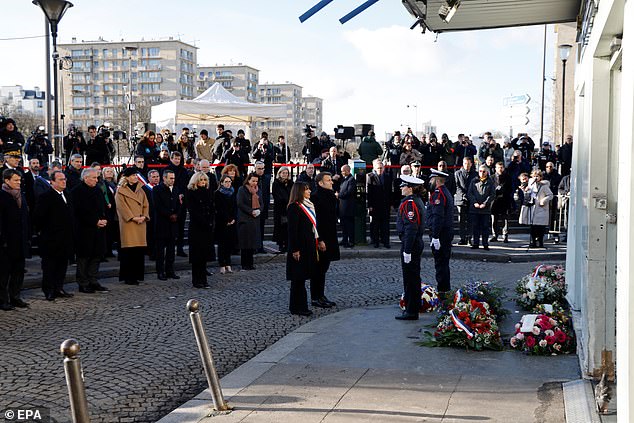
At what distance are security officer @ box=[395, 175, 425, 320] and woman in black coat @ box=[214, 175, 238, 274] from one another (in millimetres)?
5423

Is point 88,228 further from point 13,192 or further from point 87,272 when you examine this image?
point 13,192

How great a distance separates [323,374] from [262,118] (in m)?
19.8

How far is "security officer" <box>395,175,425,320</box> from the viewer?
9609mm

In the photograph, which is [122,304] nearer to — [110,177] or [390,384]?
[110,177]

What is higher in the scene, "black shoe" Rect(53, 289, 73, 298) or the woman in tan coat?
the woman in tan coat

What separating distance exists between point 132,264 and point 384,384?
757cm

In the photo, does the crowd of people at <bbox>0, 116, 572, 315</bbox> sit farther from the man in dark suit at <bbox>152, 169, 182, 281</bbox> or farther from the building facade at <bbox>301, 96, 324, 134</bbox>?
the building facade at <bbox>301, 96, 324, 134</bbox>

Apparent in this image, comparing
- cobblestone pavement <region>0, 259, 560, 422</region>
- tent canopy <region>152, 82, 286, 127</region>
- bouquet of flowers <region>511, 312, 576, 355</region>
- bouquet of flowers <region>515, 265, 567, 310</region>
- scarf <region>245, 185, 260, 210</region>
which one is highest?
tent canopy <region>152, 82, 286, 127</region>

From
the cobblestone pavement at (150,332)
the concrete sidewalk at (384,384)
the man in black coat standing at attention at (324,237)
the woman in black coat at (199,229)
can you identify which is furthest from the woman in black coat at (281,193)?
the concrete sidewalk at (384,384)

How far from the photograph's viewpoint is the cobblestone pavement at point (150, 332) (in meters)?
6.68

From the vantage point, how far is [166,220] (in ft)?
44.0

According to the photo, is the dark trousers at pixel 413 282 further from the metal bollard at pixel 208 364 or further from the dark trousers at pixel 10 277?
the dark trousers at pixel 10 277

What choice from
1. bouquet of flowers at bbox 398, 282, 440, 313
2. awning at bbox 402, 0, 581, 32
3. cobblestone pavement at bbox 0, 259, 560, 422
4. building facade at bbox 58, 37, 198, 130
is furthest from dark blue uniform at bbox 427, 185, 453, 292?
building facade at bbox 58, 37, 198, 130

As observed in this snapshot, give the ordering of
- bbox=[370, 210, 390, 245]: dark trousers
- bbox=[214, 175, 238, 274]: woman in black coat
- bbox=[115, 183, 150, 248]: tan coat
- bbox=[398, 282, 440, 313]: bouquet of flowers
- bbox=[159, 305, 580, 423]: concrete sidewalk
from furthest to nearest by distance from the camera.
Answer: bbox=[370, 210, 390, 245]: dark trousers
bbox=[214, 175, 238, 274]: woman in black coat
bbox=[115, 183, 150, 248]: tan coat
bbox=[398, 282, 440, 313]: bouquet of flowers
bbox=[159, 305, 580, 423]: concrete sidewalk
